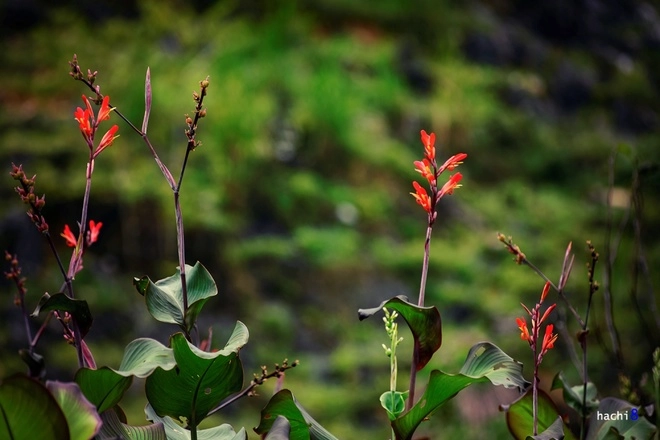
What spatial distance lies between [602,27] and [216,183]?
3.51 m

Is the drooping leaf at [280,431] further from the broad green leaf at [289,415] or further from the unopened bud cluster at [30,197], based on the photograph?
the unopened bud cluster at [30,197]

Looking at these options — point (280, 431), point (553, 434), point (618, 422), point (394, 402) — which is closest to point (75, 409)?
point (280, 431)

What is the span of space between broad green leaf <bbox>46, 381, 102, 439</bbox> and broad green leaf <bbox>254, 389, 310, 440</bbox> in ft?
0.53

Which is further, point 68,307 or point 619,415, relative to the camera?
point 619,415

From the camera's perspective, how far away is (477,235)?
3.87 m

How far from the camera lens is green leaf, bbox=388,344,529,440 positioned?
2.03 ft

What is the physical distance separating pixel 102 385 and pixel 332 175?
3.44m

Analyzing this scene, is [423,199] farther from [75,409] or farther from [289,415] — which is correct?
[75,409]

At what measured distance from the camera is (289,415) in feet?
2.12

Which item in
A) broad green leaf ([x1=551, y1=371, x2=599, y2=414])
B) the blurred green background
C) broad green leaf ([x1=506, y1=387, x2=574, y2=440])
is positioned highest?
broad green leaf ([x1=551, y1=371, x2=599, y2=414])

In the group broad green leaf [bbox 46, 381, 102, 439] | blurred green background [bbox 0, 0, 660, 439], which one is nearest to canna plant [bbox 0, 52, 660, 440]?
broad green leaf [bbox 46, 381, 102, 439]

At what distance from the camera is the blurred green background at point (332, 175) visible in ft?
9.45

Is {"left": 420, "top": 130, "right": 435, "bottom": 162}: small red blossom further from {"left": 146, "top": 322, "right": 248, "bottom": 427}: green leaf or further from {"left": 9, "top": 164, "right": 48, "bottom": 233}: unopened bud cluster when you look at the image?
{"left": 9, "top": 164, "right": 48, "bottom": 233}: unopened bud cluster

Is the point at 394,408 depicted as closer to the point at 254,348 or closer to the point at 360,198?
the point at 254,348
